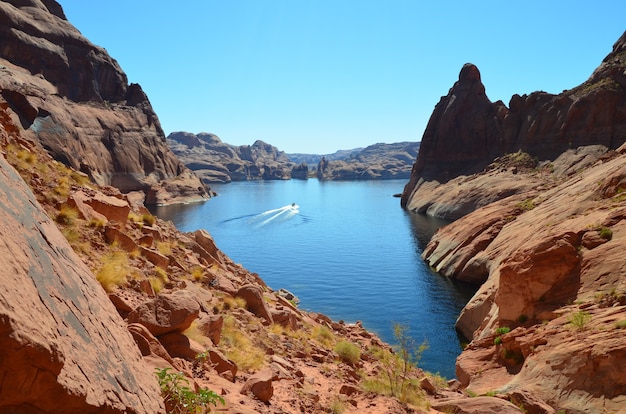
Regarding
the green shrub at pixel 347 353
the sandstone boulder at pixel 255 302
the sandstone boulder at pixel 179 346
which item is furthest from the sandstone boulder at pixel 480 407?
the sandstone boulder at pixel 255 302

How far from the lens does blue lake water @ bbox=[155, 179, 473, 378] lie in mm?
33188

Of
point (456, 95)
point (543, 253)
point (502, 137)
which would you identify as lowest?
point (543, 253)

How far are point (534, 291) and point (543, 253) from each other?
1.73 metres

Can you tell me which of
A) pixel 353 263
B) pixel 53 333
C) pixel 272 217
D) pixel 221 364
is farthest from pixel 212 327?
pixel 272 217

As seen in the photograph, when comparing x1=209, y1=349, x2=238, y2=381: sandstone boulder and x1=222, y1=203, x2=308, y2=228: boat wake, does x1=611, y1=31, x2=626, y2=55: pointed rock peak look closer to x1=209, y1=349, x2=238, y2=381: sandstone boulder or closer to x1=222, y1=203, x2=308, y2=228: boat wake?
x1=222, y1=203, x2=308, y2=228: boat wake

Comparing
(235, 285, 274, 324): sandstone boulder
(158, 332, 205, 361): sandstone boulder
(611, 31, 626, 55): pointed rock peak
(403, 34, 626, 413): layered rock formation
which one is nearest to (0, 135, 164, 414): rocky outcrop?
(158, 332, 205, 361): sandstone boulder

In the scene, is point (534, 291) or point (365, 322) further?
point (365, 322)

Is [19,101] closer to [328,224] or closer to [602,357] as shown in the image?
[328,224]

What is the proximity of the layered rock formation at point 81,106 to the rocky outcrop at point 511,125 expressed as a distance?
65604 millimetres

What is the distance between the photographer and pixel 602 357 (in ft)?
42.7

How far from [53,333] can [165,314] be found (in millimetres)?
5616

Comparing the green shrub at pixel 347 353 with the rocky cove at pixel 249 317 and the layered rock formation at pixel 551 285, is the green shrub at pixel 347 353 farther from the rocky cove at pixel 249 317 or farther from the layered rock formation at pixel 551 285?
the layered rock formation at pixel 551 285

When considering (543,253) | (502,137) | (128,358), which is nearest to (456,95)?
(502,137)

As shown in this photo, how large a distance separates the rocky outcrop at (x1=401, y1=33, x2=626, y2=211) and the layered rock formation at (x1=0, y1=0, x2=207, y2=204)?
6560 centimetres
